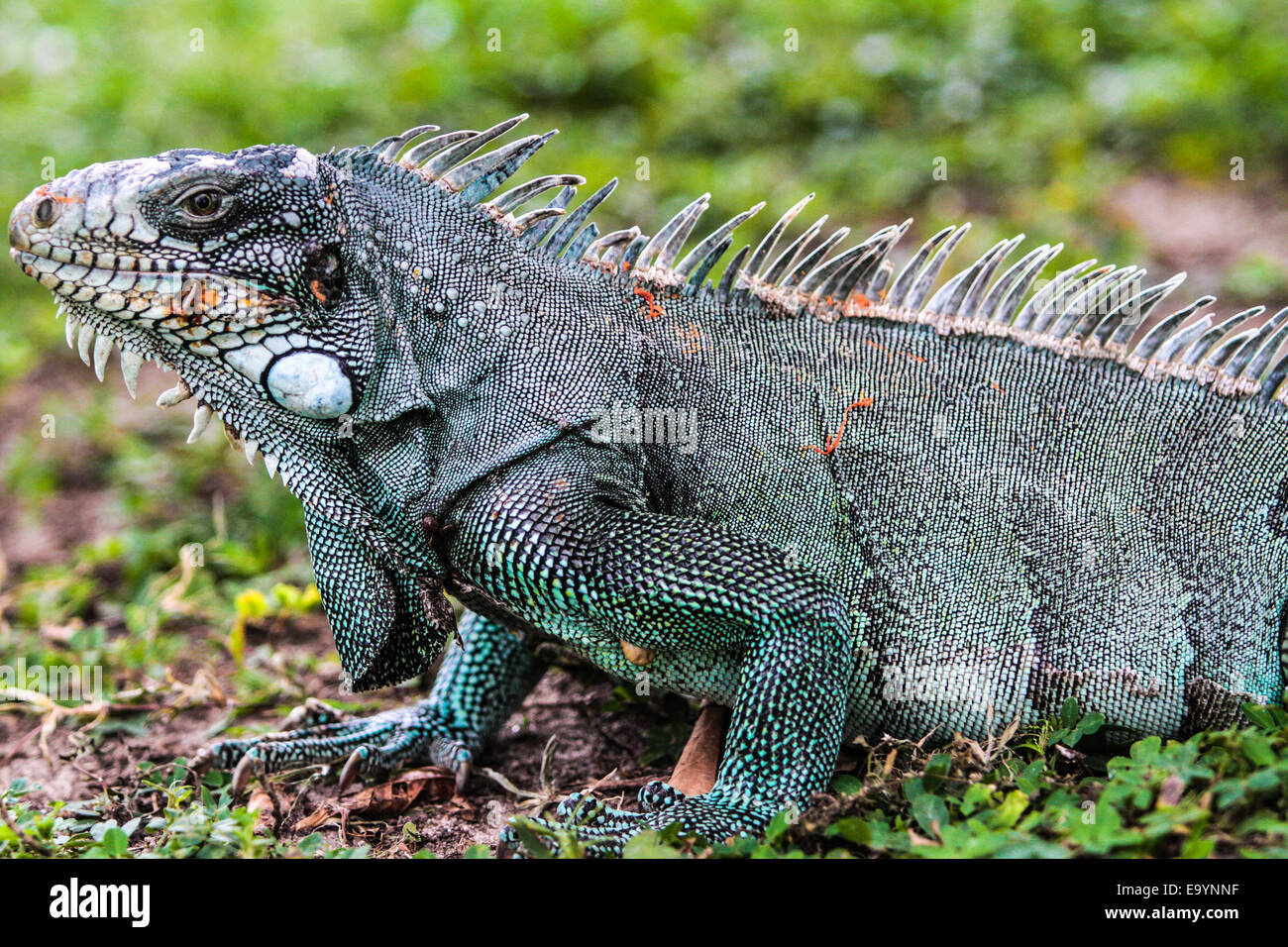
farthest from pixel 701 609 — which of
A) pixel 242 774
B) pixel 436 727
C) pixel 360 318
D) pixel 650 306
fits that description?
pixel 242 774

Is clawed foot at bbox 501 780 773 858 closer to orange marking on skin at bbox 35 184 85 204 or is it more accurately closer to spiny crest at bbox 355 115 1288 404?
spiny crest at bbox 355 115 1288 404

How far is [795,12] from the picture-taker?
12.6m

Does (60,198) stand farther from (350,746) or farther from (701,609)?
(701,609)

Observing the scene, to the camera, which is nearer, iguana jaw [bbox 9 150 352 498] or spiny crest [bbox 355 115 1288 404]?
iguana jaw [bbox 9 150 352 498]

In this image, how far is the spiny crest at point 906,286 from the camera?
4855 mm

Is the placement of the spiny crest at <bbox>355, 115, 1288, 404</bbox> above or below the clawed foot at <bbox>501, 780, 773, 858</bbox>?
above

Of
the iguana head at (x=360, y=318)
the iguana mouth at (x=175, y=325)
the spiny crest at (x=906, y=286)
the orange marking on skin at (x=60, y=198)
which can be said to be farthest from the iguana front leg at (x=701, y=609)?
the orange marking on skin at (x=60, y=198)

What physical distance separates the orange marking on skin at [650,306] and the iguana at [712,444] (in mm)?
20

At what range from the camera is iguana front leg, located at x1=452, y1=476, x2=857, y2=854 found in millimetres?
4188

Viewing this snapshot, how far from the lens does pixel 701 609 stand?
13.8 feet

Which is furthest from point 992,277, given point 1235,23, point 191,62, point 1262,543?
point 191,62

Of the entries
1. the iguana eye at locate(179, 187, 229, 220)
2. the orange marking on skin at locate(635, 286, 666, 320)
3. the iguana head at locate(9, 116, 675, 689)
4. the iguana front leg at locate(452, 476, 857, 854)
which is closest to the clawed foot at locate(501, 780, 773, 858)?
the iguana front leg at locate(452, 476, 857, 854)

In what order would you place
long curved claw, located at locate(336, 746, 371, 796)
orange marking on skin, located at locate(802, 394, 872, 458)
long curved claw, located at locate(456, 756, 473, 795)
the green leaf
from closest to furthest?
1. the green leaf
2. orange marking on skin, located at locate(802, 394, 872, 458)
3. long curved claw, located at locate(336, 746, 371, 796)
4. long curved claw, located at locate(456, 756, 473, 795)
